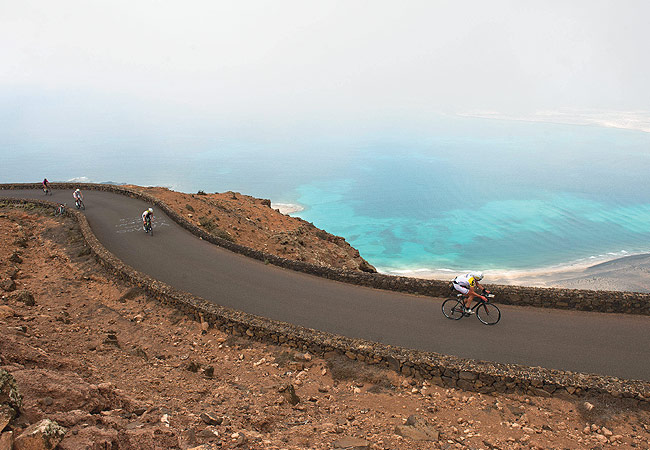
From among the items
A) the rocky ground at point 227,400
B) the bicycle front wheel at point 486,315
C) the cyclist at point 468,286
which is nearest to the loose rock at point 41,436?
the rocky ground at point 227,400

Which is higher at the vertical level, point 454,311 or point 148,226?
point 148,226

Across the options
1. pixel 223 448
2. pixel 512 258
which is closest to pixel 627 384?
pixel 223 448

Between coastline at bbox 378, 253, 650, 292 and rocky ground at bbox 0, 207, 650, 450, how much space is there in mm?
47160

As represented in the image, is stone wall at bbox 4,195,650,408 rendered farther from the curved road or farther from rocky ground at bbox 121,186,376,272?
rocky ground at bbox 121,186,376,272

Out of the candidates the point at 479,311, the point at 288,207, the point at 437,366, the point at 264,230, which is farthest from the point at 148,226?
the point at 288,207

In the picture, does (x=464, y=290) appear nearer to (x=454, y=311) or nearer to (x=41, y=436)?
(x=454, y=311)

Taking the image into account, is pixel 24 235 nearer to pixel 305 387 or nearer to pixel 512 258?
pixel 305 387

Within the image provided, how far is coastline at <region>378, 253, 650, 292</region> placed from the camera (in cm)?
4850

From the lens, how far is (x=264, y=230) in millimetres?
27703

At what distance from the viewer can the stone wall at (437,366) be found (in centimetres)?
821

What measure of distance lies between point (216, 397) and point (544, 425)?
679 centimetres

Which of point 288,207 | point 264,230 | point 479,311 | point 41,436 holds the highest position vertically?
point 288,207

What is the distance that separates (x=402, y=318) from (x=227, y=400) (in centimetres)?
595

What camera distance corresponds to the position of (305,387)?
29.8 feet
